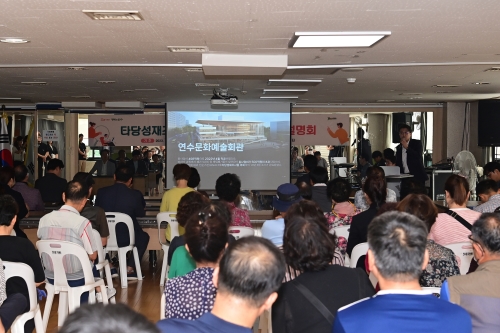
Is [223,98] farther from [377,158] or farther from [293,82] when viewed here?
[377,158]

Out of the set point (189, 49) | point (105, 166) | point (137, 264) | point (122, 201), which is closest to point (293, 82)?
point (189, 49)

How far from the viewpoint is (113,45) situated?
213 inches

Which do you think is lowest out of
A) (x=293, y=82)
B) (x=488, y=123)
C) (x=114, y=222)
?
(x=114, y=222)

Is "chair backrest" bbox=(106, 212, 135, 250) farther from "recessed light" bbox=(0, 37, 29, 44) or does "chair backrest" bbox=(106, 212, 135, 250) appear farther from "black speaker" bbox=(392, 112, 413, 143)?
"black speaker" bbox=(392, 112, 413, 143)

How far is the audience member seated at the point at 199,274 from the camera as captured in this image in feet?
7.70

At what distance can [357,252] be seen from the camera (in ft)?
12.9

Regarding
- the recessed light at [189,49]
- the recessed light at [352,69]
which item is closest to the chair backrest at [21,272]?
the recessed light at [189,49]

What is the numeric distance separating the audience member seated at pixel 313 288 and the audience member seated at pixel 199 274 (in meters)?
0.29

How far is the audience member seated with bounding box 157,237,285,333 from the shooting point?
159 cm

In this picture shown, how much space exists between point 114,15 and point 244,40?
1.32m

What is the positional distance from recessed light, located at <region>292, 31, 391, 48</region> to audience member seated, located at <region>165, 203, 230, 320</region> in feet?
8.15

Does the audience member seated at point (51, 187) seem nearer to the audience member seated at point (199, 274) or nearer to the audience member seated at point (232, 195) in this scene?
the audience member seated at point (232, 195)

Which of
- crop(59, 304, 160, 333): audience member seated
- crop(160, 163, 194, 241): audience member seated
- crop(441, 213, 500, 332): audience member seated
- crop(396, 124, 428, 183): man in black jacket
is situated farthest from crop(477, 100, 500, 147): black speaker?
crop(59, 304, 160, 333): audience member seated

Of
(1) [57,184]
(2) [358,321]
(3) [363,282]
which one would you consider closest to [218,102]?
(1) [57,184]
